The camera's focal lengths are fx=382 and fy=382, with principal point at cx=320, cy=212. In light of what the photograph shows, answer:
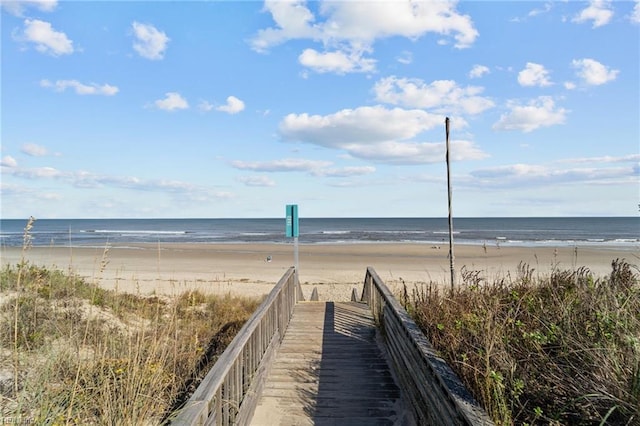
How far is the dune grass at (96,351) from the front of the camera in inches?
108

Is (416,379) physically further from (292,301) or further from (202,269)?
(202,269)

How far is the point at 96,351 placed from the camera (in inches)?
168

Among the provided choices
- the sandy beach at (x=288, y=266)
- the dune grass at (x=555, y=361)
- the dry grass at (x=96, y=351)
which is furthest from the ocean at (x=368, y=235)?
the dune grass at (x=555, y=361)

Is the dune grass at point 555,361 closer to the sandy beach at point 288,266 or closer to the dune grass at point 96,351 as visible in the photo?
the dune grass at point 96,351

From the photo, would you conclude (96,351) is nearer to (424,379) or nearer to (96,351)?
(96,351)

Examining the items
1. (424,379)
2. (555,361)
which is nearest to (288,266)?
(424,379)


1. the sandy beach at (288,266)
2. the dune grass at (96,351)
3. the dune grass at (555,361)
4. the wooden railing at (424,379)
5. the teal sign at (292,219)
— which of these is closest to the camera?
the wooden railing at (424,379)

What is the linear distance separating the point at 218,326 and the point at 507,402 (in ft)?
19.4

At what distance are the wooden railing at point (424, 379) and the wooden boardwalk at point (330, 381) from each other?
24cm

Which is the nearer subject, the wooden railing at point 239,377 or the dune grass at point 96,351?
the wooden railing at point 239,377

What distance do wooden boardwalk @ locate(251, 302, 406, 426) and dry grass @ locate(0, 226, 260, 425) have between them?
3.33ft

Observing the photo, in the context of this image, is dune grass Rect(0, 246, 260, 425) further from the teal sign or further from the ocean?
the ocean

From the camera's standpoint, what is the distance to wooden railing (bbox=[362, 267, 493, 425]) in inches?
80.9

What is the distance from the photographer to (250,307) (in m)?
9.25
